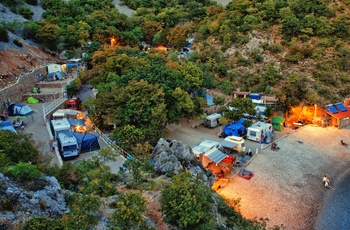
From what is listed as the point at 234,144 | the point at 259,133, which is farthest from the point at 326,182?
the point at 259,133

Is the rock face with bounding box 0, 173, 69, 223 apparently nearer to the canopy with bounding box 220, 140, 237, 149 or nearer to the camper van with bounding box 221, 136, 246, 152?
the canopy with bounding box 220, 140, 237, 149

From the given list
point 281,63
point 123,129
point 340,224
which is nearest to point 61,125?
point 123,129

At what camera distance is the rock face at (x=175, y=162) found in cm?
1447

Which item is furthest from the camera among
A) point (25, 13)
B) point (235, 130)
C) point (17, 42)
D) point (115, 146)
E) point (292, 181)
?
point (25, 13)

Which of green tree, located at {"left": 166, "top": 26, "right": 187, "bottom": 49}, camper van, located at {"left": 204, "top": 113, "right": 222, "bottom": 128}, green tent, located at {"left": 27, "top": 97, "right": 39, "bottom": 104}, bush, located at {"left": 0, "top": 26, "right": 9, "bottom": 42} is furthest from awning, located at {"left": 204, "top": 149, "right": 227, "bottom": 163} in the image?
green tree, located at {"left": 166, "top": 26, "right": 187, "bottom": 49}

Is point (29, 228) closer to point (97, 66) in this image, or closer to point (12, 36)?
point (97, 66)

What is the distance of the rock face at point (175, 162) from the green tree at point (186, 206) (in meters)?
3.24

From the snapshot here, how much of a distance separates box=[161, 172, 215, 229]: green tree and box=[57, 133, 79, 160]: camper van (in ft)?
29.4

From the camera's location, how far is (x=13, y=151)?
13.0 meters

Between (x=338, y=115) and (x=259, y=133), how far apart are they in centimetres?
1018

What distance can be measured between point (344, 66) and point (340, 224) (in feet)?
88.9

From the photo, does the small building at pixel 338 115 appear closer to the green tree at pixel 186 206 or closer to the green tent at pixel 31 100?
the green tree at pixel 186 206

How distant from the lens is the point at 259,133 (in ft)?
82.7

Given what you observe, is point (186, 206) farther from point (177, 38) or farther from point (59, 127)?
point (177, 38)
